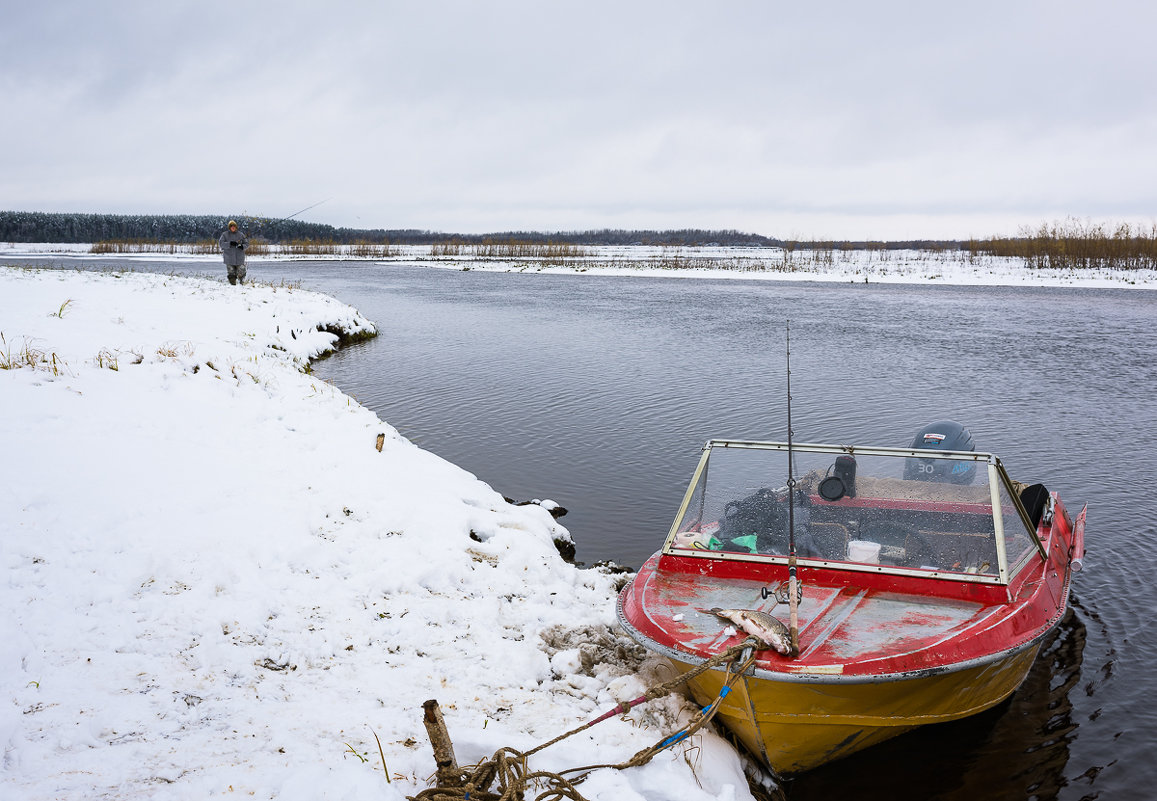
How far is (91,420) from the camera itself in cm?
697

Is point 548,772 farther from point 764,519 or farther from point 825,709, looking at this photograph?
point 764,519

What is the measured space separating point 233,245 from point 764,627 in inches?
878

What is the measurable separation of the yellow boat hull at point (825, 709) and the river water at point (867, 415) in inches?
20.1

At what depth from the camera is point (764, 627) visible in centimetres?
457

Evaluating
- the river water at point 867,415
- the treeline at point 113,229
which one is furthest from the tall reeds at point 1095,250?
the treeline at point 113,229

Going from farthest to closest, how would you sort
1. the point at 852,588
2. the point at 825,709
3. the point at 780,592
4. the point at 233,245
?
the point at 233,245 → the point at 852,588 → the point at 780,592 → the point at 825,709

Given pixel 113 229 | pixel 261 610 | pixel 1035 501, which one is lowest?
pixel 261 610

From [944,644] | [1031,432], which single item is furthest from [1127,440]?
[944,644]

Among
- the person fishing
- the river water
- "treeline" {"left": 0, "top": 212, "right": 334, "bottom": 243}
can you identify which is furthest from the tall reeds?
"treeline" {"left": 0, "top": 212, "right": 334, "bottom": 243}

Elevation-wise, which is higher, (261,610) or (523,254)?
(523,254)

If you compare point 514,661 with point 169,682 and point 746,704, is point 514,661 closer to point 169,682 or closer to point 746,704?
point 746,704

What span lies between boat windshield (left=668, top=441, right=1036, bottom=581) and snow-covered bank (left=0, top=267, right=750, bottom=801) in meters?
1.31

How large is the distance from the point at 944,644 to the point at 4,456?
277 inches

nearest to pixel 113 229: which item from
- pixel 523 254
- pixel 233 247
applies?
pixel 523 254
